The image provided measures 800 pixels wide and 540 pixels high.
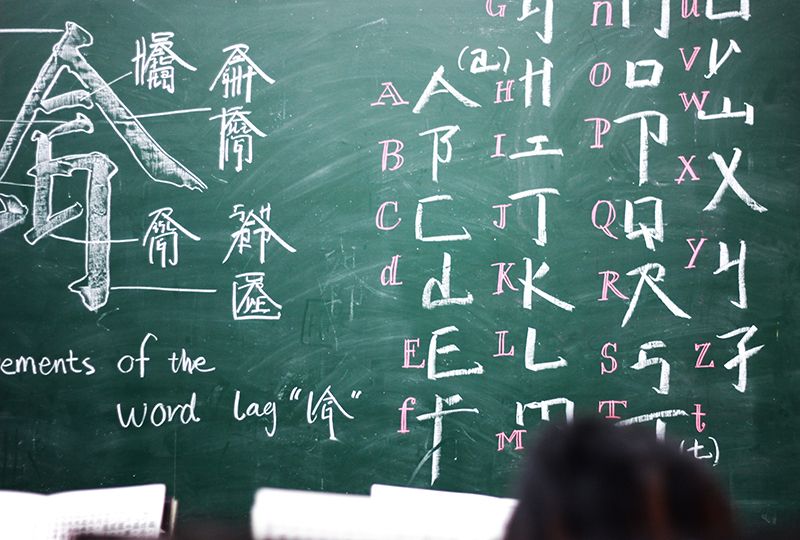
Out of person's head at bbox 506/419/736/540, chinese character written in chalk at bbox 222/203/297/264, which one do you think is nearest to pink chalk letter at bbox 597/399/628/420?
chinese character written in chalk at bbox 222/203/297/264

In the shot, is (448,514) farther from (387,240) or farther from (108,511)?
(387,240)

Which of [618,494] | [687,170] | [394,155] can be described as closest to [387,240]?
[394,155]

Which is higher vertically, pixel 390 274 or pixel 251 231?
pixel 251 231

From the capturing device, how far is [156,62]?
2592 mm

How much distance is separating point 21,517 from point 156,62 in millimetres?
1504

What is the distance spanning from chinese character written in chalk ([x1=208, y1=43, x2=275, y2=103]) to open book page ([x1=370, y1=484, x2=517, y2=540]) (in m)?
1.40

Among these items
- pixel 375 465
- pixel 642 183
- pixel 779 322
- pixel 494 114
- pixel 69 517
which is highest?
pixel 494 114

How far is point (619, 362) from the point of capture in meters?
2.39

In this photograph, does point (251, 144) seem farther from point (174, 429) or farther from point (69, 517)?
point (69, 517)

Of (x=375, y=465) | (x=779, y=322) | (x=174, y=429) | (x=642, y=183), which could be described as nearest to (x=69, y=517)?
(x=174, y=429)

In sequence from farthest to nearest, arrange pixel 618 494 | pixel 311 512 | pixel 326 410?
pixel 326 410 < pixel 311 512 < pixel 618 494

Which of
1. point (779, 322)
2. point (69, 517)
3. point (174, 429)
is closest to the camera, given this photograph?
point (69, 517)

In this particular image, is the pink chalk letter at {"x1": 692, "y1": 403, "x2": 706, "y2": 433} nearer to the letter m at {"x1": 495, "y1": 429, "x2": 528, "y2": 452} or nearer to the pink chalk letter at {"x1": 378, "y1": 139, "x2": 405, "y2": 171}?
the letter m at {"x1": 495, "y1": 429, "x2": 528, "y2": 452}

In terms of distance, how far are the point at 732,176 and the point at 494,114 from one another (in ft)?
2.47
